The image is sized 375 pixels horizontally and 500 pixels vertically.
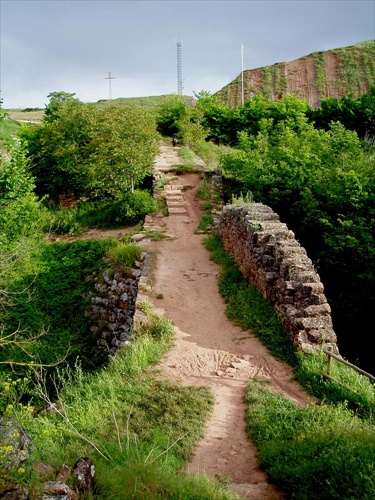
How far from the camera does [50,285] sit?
12812 millimetres

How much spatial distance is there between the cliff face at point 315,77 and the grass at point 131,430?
35252 mm

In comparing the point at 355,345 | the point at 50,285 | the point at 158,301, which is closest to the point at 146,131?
the point at 50,285

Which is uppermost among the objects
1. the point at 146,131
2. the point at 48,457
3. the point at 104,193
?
the point at 146,131

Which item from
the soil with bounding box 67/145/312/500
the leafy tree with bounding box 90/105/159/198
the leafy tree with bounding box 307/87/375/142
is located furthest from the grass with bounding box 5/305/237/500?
the leafy tree with bounding box 307/87/375/142

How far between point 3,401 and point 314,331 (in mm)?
5473

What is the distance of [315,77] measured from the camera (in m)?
41.9

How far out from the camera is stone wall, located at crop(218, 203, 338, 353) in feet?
23.8

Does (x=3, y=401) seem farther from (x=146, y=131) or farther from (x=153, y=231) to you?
(x=146, y=131)

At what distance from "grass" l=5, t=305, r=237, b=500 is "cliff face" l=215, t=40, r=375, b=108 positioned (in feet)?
116

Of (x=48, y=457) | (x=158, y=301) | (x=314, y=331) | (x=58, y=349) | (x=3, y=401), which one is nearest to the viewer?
(x=48, y=457)

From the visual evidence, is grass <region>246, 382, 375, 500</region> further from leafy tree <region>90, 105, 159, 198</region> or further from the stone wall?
leafy tree <region>90, 105, 159, 198</region>

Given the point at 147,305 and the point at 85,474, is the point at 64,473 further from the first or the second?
the point at 147,305

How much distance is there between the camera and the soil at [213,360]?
16.9 ft

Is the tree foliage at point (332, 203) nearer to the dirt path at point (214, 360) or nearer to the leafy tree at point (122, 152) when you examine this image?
the dirt path at point (214, 360)
